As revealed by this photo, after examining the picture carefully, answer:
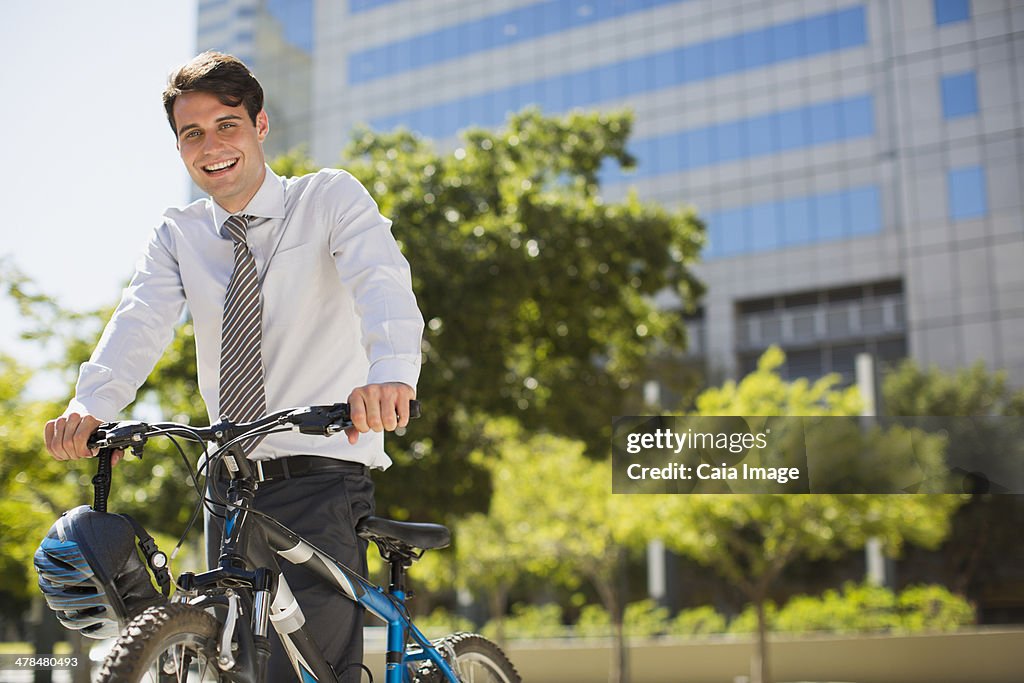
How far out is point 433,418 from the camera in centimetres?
1306

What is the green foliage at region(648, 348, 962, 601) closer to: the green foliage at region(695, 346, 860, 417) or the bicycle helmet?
the green foliage at region(695, 346, 860, 417)

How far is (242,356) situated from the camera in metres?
2.51

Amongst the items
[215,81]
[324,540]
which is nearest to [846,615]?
[324,540]

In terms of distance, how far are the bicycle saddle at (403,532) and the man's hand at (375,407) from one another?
1.73ft

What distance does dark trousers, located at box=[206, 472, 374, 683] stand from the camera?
2.44 metres

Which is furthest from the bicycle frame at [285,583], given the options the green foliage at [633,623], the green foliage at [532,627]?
the green foliage at [532,627]

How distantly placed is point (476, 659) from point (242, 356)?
1164mm

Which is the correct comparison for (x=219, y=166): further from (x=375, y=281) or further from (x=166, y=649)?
(x=166, y=649)

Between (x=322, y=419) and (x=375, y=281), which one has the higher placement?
(x=375, y=281)

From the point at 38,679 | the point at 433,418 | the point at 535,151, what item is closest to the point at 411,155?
the point at 535,151

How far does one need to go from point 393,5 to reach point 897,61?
1835 centimetres

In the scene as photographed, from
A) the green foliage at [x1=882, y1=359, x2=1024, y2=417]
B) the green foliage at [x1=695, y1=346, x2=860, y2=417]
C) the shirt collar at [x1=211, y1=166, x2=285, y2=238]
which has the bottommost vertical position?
the shirt collar at [x1=211, y1=166, x2=285, y2=238]

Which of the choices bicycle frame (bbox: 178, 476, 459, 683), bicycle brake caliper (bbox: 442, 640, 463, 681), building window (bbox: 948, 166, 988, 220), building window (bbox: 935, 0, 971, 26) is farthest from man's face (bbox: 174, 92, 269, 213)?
building window (bbox: 935, 0, 971, 26)

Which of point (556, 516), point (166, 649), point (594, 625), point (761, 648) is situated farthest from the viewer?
point (594, 625)
